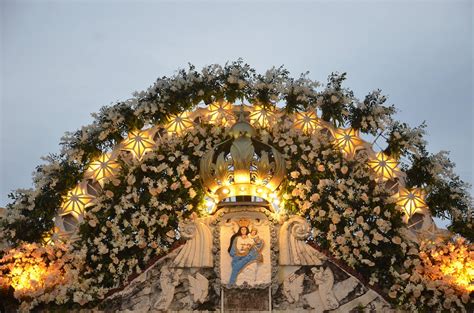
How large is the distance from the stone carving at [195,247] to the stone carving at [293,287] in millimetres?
1127

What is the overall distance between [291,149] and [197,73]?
2.11 m

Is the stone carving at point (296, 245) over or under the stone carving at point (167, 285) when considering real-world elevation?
over

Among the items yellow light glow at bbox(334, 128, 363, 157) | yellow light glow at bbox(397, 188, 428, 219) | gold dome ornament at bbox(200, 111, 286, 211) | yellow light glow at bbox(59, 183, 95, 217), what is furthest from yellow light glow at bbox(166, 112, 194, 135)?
yellow light glow at bbox(397, 188, 428, 219)

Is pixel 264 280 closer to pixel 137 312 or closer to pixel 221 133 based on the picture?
pixel 137 312

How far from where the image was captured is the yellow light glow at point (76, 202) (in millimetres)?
10852

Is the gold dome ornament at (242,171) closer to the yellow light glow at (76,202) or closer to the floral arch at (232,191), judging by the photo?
the floral arch at (232,191)

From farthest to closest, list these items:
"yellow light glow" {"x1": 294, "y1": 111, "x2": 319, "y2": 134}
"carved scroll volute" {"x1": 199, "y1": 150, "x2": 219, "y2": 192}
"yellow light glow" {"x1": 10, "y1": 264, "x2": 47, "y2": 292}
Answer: "yellow light glow" {"x1": 294, "y1": 111, "x2": 319, "y2": 134}
"carved scroll volute" {"x1": 199, "y1": 150, "x2": 219, "y2": 192}
"yellow light glow" {"x1": 10, "y1": 264, "x2": 47, "y2": 292}

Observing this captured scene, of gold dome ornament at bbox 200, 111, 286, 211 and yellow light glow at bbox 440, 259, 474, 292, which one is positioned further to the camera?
gold dome ornament at bbox 200, 111, 286, 211

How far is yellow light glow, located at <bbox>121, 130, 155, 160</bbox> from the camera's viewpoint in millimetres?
11195

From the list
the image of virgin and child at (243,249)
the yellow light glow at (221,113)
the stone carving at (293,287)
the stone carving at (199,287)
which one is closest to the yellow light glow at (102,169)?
the yellow light glow at (221,113)

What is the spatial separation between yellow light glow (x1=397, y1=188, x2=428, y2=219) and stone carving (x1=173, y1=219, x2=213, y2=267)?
10.3 ft

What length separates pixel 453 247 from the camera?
395 inches

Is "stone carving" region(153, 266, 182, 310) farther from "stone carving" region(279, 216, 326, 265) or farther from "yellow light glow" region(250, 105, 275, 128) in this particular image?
"yellow light glow" region(250, 105, 275, 128)

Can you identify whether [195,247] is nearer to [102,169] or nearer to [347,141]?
[102,169]
